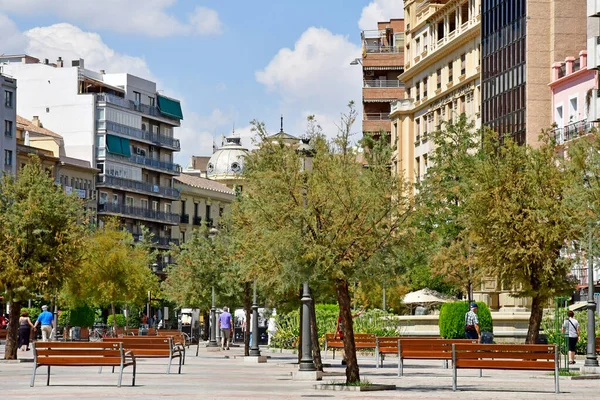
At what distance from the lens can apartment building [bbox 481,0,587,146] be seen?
81.4 meters

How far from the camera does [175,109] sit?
152125mm

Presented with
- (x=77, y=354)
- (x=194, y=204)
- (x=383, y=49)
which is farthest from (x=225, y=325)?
(x=194, y=204)

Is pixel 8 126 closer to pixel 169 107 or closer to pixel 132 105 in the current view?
pixel 132 105

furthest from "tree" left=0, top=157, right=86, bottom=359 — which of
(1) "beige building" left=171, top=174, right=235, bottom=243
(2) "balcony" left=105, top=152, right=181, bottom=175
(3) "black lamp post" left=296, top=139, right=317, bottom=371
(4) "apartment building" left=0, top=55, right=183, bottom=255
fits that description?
(1) "beige building" left=171, top=174, right=235, bottom=243

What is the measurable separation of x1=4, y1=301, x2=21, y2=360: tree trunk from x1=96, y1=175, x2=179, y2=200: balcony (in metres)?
90.4

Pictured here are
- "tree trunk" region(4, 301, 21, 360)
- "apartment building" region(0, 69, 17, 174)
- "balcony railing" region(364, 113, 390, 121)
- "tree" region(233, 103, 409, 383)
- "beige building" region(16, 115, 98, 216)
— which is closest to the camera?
"tree" region(233, 103, 409, 383)

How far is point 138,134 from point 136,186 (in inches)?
195

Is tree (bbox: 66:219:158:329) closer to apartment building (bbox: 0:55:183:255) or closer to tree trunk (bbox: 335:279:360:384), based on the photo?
tree trunk (bbox: 335:279:360:384)

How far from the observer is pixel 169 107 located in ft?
495

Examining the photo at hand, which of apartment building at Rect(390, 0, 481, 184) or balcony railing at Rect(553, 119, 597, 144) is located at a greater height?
apartment building at Rect(390, 0, 481, 184)

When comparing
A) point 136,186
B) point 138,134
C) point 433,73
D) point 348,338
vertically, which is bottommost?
point 348,338

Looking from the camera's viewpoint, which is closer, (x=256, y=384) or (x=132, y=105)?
(x=256, y=384)

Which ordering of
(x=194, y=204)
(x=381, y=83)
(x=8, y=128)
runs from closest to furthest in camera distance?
(x=381, y=83) → (x=8, y=128) → (x=194, y=204)

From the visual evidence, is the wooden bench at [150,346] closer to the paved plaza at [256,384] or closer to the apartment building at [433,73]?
the paved plaza at [256,384]
